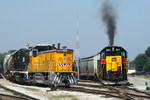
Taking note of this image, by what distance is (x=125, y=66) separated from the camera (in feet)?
69.5

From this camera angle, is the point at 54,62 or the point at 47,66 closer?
the point at 54,62

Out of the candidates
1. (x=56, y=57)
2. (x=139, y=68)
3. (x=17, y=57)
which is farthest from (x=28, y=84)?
(x=139, y=68)

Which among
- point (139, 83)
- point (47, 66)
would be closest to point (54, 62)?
point (47, 66)

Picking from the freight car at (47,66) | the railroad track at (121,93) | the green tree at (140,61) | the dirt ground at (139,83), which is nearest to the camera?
the railroad track at (121,93)

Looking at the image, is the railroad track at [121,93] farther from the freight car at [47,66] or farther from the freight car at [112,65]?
the freight car at [112,65]

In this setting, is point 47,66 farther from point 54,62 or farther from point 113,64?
point 113,64

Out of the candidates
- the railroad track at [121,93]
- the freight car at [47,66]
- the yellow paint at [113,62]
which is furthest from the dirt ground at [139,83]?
the freight car at [47,66]

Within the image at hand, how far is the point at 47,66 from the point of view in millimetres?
18828

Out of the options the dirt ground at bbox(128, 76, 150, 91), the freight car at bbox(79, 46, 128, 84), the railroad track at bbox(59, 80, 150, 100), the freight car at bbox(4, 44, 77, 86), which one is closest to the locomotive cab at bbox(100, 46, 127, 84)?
the freight car at bbox(79, 46, 128, 84)

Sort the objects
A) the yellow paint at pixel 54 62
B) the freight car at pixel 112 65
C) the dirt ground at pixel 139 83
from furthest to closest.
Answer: the freight car at pixel 112 65 < the dirt ground at pixel 139 83 < the yellow paint at pixel 54 62

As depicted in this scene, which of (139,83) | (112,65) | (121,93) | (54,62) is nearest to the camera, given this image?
(121,93)

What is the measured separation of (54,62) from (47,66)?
0.79m

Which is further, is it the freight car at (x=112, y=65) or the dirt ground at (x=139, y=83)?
the freight car at (x=112, y=65)

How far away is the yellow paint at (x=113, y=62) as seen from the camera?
2095 cm
